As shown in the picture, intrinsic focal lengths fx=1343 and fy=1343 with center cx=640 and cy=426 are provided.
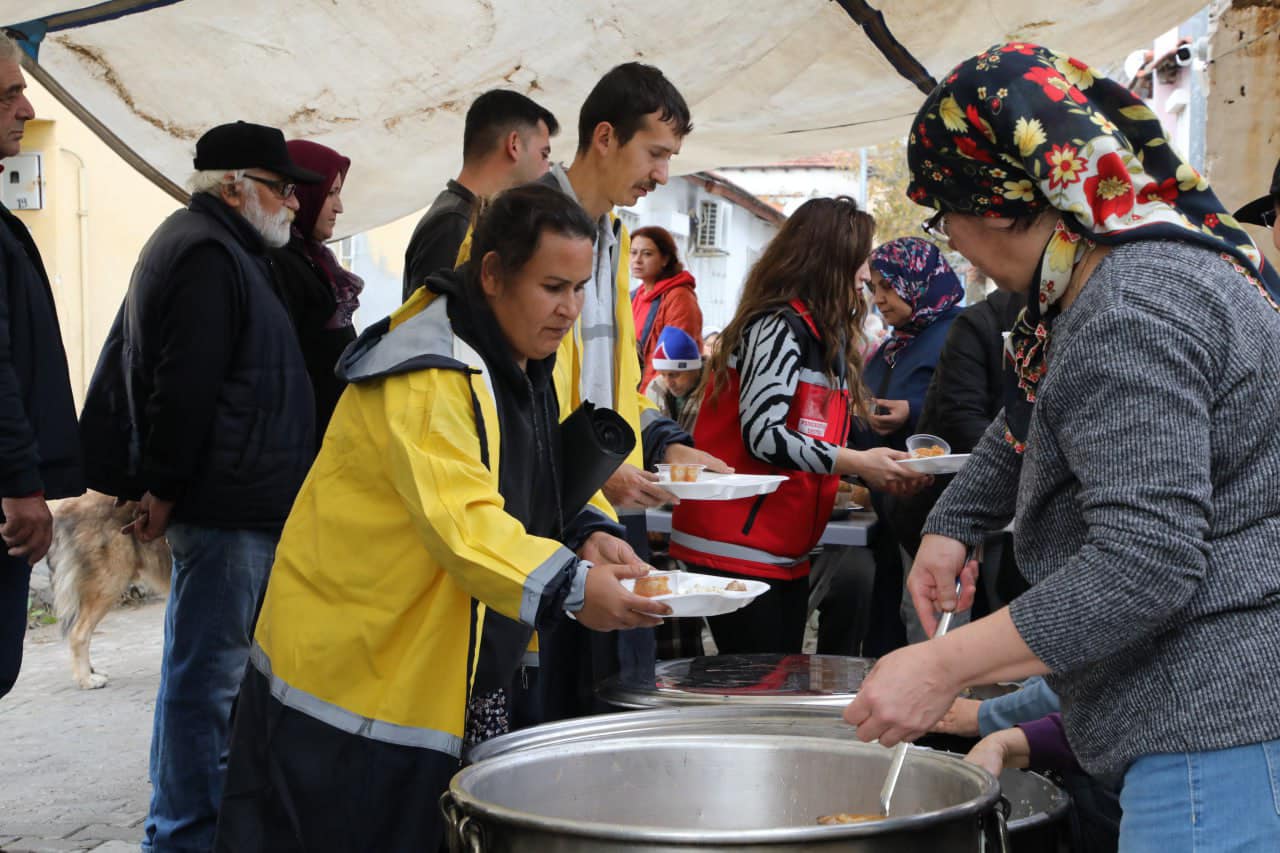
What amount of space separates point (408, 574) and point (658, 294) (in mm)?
5385

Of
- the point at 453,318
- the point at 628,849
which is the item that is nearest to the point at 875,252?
the point at 453,318

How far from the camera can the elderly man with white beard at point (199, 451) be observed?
3.71 metres

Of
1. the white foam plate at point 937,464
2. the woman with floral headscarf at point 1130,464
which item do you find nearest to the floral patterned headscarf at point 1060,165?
the woman with floral headscarf at point 1130,464

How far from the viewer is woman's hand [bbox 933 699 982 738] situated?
8.11 feet

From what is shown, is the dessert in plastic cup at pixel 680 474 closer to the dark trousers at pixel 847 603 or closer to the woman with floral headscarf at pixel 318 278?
the woman with floral headscarf at pixel 318 278

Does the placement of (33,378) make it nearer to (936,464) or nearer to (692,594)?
(692,594)

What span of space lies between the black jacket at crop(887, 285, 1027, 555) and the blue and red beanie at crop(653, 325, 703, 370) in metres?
1.94

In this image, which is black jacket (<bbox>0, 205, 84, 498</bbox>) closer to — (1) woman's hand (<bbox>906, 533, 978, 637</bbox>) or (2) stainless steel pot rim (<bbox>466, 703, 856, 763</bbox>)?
(2) stainless steel pot rim (<bbox>466, 703, 856, 763</bbox>)

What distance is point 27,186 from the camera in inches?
419

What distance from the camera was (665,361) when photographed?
642cm

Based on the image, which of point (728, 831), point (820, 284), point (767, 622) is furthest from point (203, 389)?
point (728, 831)

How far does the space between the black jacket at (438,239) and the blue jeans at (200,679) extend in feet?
2.92

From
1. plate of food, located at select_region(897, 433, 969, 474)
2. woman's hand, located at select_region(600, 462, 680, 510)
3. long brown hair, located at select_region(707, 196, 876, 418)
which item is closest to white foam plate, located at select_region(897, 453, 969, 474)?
plate of food, located at select_region(897, 433, 969, 474)

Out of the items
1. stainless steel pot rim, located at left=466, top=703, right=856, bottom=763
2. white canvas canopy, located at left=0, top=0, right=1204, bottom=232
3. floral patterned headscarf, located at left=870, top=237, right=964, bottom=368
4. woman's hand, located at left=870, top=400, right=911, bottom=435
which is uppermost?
white canvas canopy, located at left=0, top=0, right=1204, bottom=232
